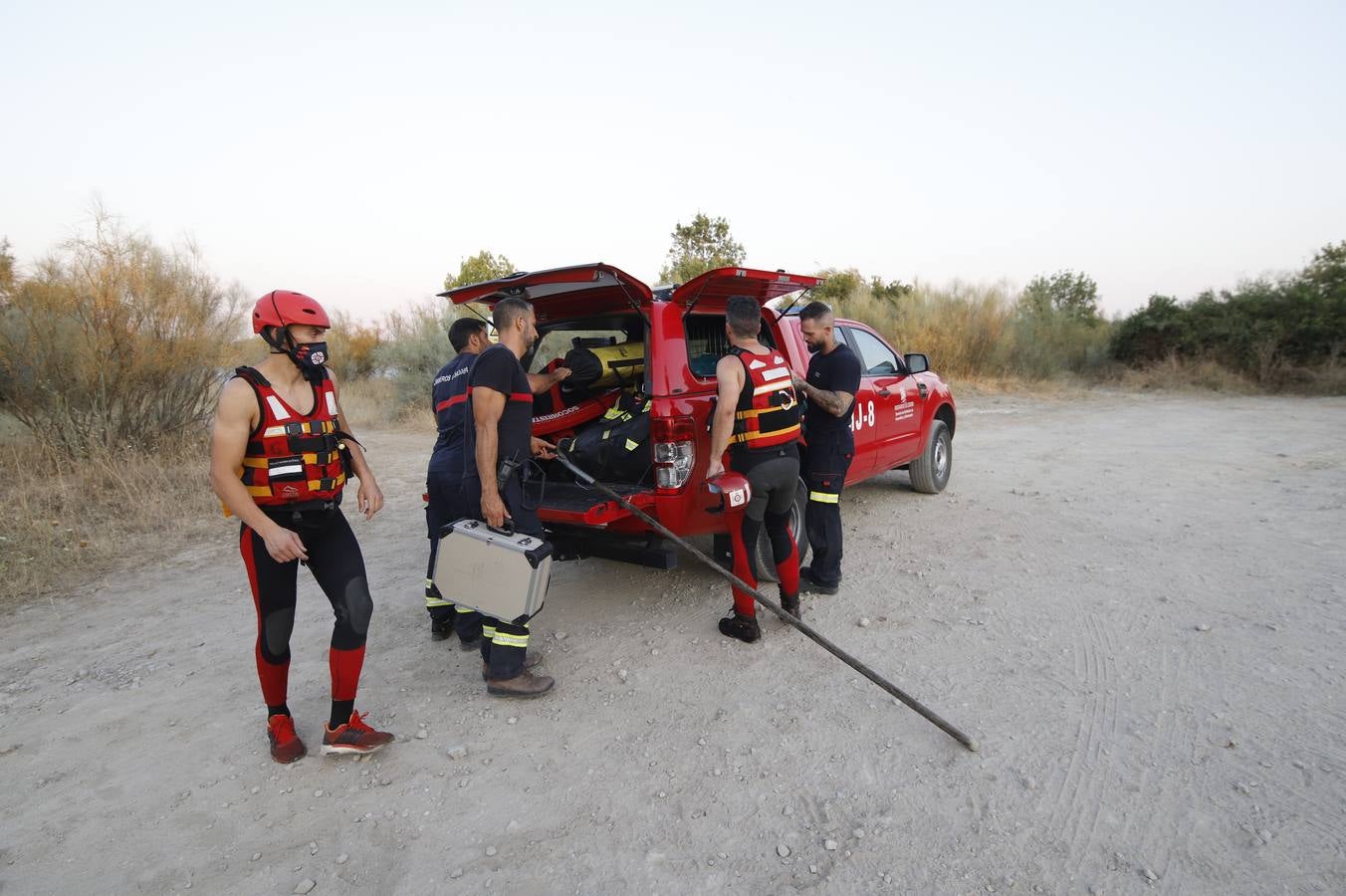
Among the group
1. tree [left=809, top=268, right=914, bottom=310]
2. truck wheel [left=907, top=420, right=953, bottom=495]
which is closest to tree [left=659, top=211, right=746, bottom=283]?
tree [left=809, top=268, right=914, bottom=310]

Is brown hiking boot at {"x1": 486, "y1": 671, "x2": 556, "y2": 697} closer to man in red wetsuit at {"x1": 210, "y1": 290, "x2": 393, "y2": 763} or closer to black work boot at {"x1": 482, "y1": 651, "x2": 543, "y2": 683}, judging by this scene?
black work boot at {"x1": 482, "y1": 651, "x2": 543, "y2": 683}

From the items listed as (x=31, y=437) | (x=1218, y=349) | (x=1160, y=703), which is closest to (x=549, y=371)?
(x=1160, y=703)

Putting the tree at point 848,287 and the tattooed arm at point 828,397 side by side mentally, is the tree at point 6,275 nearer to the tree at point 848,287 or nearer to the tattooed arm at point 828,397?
the tattooed arm at point 828,397

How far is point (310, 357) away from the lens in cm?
260

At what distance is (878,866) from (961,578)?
2.62 m

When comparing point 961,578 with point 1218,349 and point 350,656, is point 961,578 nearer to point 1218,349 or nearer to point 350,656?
point 350,656

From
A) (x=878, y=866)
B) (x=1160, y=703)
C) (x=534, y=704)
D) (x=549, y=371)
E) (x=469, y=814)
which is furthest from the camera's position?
(x=549, y=371)

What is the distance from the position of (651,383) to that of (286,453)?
1747mm

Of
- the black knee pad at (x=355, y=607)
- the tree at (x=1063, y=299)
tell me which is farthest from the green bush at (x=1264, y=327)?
the black knee pad at (x=355, y=607)

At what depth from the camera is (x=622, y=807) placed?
2.46m

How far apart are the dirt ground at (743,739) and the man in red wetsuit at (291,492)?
12.5 inches

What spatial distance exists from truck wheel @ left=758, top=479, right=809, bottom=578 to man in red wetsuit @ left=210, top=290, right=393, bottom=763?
2.29m

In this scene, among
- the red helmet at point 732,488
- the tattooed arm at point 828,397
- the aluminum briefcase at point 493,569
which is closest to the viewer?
the aluminum briefcase at point 493,569

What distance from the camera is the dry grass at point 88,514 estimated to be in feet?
16.6
